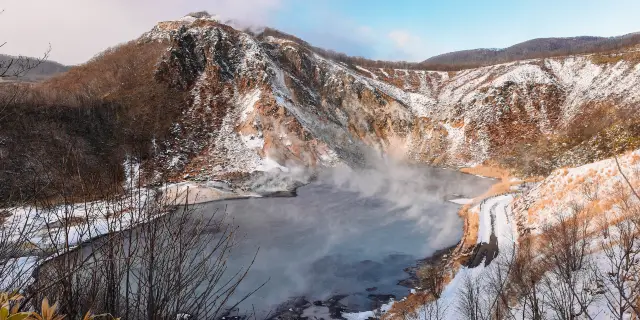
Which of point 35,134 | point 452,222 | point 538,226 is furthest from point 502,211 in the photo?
point 35,134

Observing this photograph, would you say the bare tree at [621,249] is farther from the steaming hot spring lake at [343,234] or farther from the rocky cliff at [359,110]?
the rocky cliff at [359,110]

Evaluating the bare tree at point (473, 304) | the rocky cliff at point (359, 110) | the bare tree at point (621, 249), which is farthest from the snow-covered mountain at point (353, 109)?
the bare tree at point (621, 249)

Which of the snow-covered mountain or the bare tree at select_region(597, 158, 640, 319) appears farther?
the snow-covered mountain

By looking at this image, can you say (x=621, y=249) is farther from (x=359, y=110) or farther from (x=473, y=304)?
(x=359, y=110)

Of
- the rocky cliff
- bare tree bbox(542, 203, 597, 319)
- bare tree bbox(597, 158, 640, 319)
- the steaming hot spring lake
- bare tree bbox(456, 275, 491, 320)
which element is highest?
the rocky cliff

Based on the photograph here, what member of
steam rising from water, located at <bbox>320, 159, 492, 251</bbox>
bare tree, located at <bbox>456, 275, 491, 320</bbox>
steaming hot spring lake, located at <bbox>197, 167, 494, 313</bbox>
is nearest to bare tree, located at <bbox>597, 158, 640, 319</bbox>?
bare tree, located at <bbox>456, 275, 491, 320</bbox>

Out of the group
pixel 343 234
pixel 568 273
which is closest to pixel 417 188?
pixel 343 234

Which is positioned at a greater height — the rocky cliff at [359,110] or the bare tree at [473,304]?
the rocky cliff at [359,110]

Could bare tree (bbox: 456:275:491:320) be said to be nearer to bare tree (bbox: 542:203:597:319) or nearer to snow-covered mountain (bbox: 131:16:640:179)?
bare tree (bbox: 542:203:597:319)

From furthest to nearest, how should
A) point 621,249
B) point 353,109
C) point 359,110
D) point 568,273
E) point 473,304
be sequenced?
1. point 359,110
2. point 353,109
3. point 473,304
4. point 568,273
5. point 621,249
